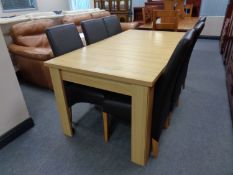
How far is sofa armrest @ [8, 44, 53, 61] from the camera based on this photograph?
7.16ft

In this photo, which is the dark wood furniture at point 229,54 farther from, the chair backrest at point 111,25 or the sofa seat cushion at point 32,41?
the sofa seat cushion at point 32,41

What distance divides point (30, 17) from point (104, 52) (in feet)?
7.47

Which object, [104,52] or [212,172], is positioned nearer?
[212,172]

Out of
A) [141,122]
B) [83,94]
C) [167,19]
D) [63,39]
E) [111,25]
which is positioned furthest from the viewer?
[167,19]

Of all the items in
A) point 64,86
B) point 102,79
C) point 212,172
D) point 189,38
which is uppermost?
point 189,38

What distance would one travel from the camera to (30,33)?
283 cm

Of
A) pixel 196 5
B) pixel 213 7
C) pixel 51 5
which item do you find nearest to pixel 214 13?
pixel 213 7

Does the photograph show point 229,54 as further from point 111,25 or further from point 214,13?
point 214,13

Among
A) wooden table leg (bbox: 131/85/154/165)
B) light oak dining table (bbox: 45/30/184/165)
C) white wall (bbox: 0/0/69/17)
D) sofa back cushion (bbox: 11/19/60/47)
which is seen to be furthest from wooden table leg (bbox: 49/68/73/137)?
white wall (bbox: 0/0/69/17)

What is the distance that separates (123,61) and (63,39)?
66 cm

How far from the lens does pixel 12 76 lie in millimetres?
1555

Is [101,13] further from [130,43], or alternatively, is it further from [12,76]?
[12,76]

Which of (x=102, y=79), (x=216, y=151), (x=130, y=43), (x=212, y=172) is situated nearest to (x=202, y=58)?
(x=130, y=43)

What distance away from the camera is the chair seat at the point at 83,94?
146cm
